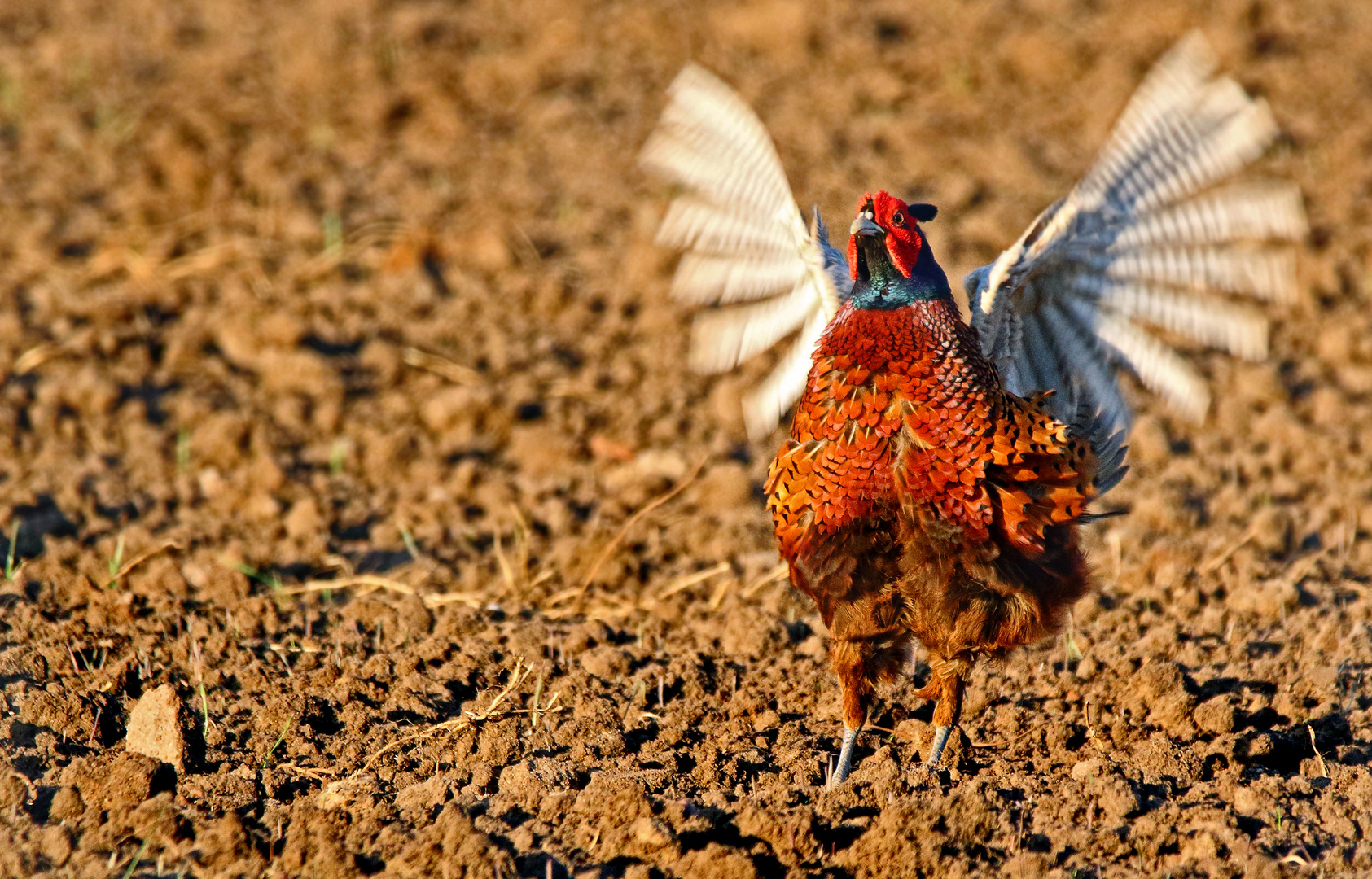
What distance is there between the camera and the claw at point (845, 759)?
131 inches

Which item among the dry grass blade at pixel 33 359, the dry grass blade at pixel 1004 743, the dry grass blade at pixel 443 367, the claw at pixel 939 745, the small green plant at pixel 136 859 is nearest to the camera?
the small green plant at pixel 136 859

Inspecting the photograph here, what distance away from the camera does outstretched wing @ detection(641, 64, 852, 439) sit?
3.65 m

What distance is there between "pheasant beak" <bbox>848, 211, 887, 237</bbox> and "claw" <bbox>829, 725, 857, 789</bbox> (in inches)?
47.2

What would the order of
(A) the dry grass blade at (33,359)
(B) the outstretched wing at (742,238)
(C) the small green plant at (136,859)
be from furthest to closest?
(A) the dry grass blade at (33,359) → (B) the outstretched wing at (742,238) → (C) the small green plant at (136,859)

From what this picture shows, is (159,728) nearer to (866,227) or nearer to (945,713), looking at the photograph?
(945,713)

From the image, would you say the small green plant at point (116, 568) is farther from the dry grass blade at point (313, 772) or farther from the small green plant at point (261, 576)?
the dry grass blade at point (313, 772)

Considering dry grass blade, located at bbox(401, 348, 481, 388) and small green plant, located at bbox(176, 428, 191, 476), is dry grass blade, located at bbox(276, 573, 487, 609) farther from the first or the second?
dry grass blade, located at bbox(401, 348, 481, 388)

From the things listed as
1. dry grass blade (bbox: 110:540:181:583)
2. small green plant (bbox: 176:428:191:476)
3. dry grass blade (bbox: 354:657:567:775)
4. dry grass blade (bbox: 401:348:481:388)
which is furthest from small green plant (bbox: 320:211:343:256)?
dry grass blade (bbox: 354:657:567:775)

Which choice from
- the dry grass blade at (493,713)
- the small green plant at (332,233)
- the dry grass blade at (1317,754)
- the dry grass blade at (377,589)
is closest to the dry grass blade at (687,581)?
the dry grass blade at (377,589)

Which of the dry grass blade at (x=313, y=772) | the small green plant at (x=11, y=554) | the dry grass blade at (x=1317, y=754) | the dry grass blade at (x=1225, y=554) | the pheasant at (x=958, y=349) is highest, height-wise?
the pheasant at (x=958, y=349)

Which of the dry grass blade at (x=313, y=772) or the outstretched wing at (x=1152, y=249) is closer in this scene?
the dry grass blade at (x=313, y=772)

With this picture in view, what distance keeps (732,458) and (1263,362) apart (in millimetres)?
2217

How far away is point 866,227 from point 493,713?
1530 mm

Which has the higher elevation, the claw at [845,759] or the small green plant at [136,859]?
the claw at [845,759]
